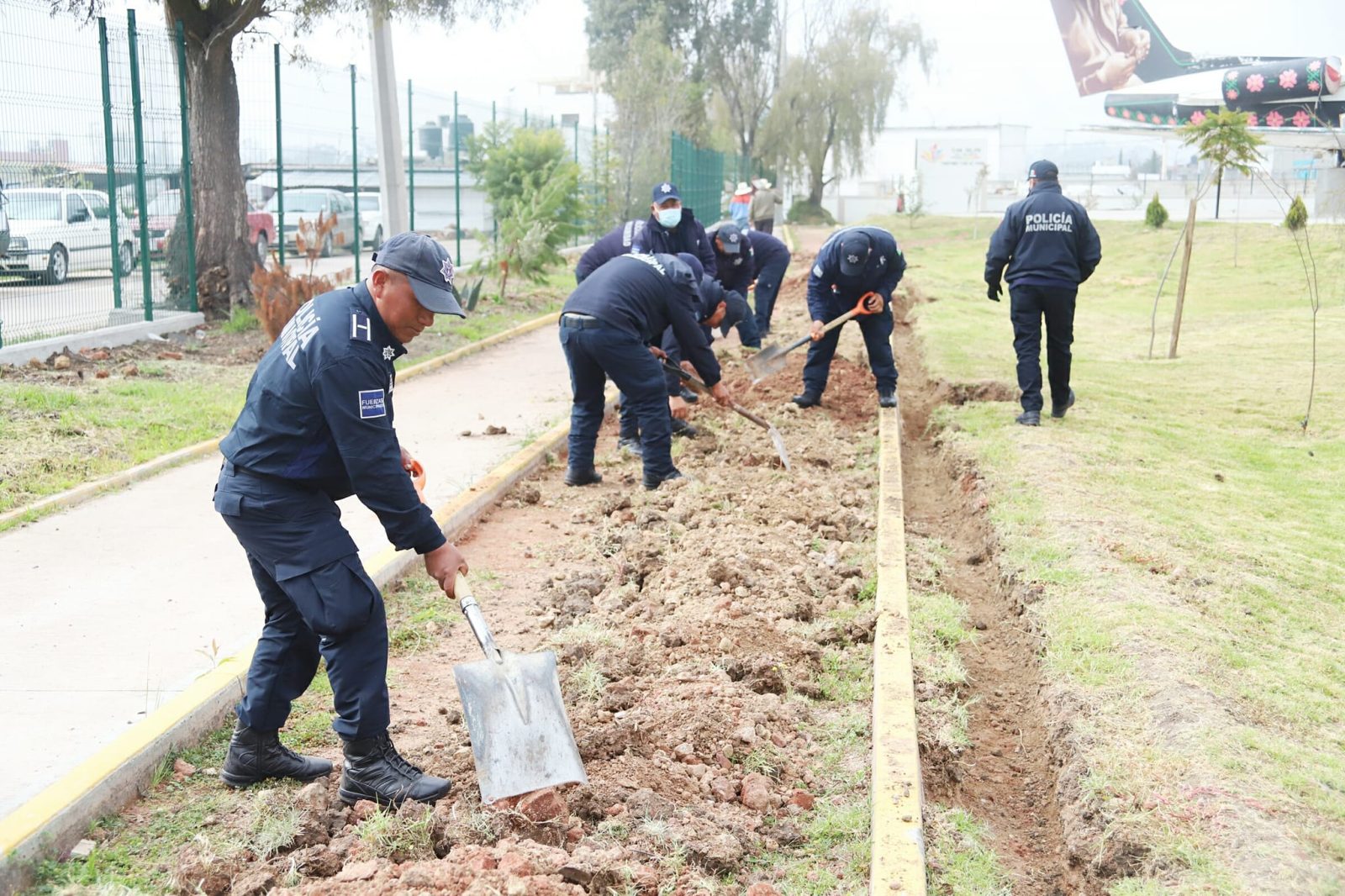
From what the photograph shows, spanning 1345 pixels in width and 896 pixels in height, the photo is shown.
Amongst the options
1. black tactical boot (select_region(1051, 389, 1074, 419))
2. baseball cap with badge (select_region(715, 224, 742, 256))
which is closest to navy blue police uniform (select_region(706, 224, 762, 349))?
baseball cap with badge (select_region(715, 224, 742, 256))

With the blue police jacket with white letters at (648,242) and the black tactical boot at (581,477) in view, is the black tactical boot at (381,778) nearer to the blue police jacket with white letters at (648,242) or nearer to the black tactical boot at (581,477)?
the black tactical boot at (581,477)

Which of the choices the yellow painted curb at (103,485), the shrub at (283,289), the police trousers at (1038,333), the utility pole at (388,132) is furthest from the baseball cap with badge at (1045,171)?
the utility pole at (388,132)

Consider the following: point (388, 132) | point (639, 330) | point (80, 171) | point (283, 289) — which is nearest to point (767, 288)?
point (283, 289)

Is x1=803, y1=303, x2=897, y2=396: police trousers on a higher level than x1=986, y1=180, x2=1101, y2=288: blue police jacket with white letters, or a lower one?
lower

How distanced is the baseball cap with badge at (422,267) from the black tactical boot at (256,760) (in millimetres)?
1519

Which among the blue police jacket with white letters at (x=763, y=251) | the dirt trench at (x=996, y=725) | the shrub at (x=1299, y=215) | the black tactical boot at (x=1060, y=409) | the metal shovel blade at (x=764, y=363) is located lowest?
the dirt trench at (x=996, y=725)

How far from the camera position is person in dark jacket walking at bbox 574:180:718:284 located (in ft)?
31.2

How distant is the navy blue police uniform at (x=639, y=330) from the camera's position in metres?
7.36

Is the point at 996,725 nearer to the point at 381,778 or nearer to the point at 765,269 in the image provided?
the point at 381,778

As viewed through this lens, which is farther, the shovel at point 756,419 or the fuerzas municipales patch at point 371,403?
the shovel at point 756,419

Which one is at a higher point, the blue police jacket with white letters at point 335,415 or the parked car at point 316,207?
the parked car at point 316,207

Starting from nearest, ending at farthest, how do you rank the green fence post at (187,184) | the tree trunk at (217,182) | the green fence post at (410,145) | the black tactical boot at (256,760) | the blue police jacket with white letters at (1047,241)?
the black tactical boot at (256,760) → the blue police jacket with white letters at (1047,241) → the green fence post at (187,184) → the tree trunk at (217,182) → the green fence post at (410,145)

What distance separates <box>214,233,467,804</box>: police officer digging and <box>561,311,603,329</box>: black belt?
3627 mm

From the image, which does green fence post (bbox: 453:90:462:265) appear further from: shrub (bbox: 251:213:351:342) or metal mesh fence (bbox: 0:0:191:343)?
metal mesh fence (bbox: 0:0:191:343)
